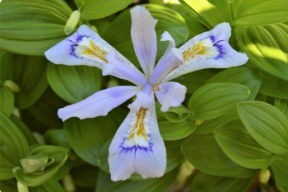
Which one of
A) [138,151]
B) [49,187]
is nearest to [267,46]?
[138,151]

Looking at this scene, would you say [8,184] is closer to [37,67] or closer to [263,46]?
[37,67]

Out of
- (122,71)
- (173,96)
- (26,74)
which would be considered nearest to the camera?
(173,96)

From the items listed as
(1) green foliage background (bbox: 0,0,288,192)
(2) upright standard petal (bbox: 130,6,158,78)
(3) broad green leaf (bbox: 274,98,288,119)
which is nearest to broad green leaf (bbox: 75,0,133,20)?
(1) green foliage background (bbox: 0,0,288,192)

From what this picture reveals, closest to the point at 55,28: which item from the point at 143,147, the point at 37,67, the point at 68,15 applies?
the point at 68,15

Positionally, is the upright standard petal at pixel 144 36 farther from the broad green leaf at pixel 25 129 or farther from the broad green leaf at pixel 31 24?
the broad green leaf at pixel 25 129

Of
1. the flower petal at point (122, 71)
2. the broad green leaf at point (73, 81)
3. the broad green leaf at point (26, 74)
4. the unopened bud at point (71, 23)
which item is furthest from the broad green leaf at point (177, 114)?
the broad green leaf at point (26, 74)

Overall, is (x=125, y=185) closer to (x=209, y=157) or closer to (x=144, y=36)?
(x=209, y=157)
